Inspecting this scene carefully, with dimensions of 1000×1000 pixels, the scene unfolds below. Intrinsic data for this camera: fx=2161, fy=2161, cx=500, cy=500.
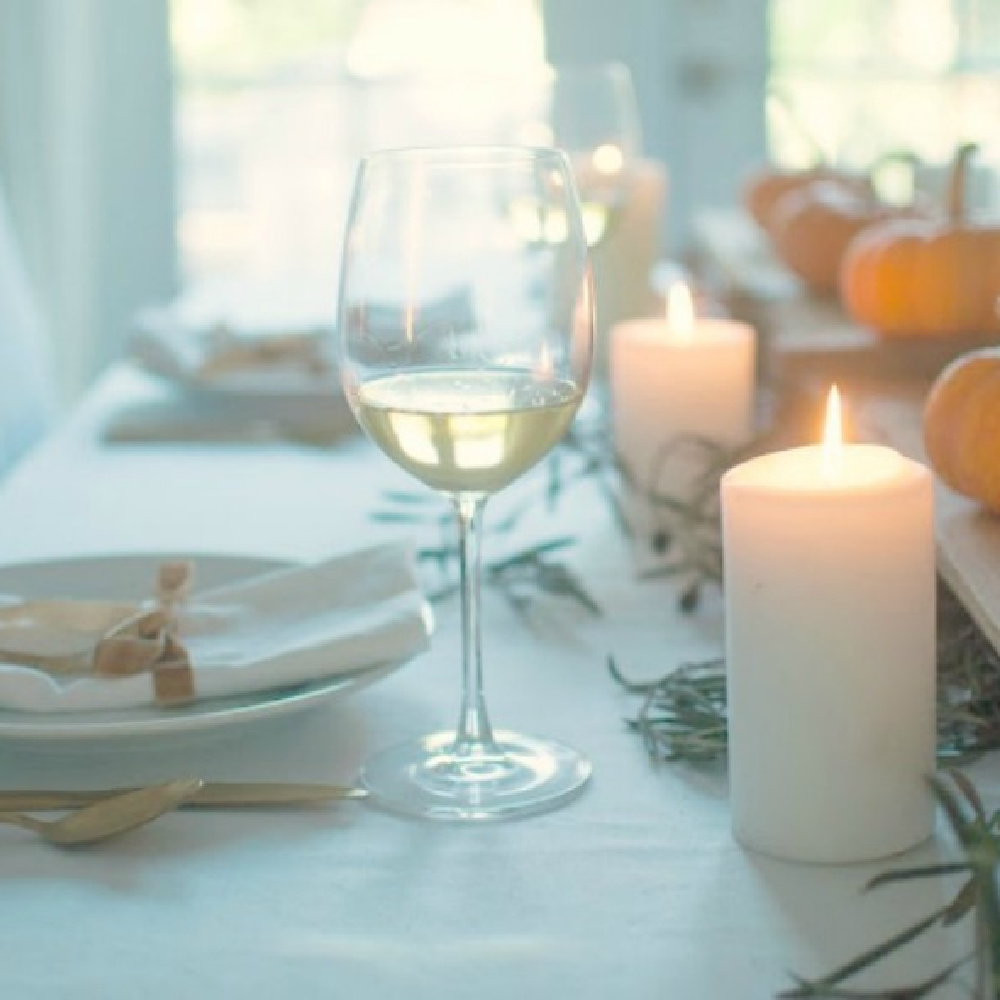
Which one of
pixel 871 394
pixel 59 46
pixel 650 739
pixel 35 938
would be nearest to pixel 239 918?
pixel 35 938

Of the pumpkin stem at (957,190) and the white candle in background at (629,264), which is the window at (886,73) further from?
the pumpkin stem at (957,190)

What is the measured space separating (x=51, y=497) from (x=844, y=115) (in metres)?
2.73

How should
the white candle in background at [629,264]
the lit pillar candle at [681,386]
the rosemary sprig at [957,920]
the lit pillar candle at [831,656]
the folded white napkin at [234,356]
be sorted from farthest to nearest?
1. the white candle in background at [629,264]
2. the folded white napkin at [234,356]
3. the lit pillar candle at [681,386]
4. the lit pillar candle at [831,656]
5. the rosemary sprig at [957,920]

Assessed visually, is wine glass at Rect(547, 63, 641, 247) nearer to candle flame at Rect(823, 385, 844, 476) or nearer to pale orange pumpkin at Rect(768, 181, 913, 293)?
pale orange pumpkin at Rect(768, 181, 913, 293)

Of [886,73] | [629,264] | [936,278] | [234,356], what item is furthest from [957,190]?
[886,73]

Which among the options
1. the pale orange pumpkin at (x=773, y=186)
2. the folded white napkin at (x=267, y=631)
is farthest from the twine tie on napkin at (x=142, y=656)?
the pale orange pumpkin at (x=773, y=186)

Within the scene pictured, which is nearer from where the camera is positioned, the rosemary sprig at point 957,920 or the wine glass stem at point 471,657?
the rosemary sprig at point 957,920

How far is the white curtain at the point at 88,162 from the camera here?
145 inches

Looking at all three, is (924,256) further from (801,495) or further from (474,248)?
(801,495)

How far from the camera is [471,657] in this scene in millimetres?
906

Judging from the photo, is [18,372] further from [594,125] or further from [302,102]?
[302,102]

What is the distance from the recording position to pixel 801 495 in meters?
0.76

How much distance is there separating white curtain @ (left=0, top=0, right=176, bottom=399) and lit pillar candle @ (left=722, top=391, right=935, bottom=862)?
3.09 m

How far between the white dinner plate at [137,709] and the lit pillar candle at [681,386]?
0.34 meters
